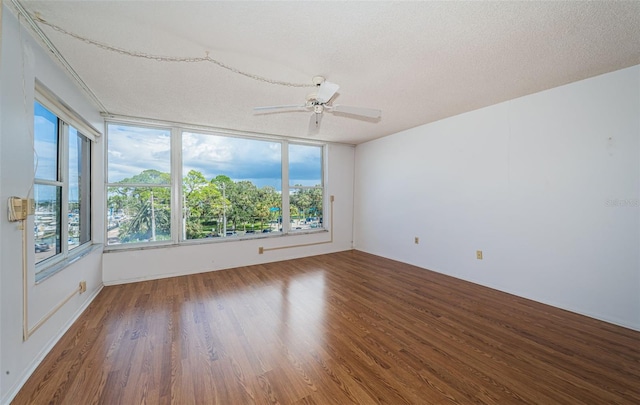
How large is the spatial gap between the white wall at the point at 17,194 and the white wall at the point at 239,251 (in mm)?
1319

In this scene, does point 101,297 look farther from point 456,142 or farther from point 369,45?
point 456,142

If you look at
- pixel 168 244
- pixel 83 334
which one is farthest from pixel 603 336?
pixel 168 244

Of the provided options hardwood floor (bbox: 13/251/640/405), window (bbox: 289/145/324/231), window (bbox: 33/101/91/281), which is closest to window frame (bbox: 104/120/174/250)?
window (bbox: 33/101/91/281)

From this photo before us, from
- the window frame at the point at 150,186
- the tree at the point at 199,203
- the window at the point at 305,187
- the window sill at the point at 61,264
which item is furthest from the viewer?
the window at the point at 305,187

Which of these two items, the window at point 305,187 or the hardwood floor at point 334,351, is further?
the window at point 305,187

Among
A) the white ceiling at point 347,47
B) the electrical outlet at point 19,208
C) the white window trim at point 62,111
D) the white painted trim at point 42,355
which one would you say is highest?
the white ceiling at point 347,47

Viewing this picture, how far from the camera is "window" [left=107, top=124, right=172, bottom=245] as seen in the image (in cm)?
348

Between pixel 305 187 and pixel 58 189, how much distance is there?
11.9ft

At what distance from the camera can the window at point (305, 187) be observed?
5035 millimetres

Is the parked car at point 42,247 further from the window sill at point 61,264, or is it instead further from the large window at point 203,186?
the large window at point 203,186

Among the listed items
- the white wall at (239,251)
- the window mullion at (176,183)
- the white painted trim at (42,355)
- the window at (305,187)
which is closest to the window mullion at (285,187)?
the window at (305,187)

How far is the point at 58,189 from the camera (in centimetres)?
238

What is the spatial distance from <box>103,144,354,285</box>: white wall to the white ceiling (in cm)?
216

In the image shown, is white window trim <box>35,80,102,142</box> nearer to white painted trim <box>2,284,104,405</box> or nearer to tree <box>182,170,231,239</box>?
tree <box>182,170,231,239</box>
